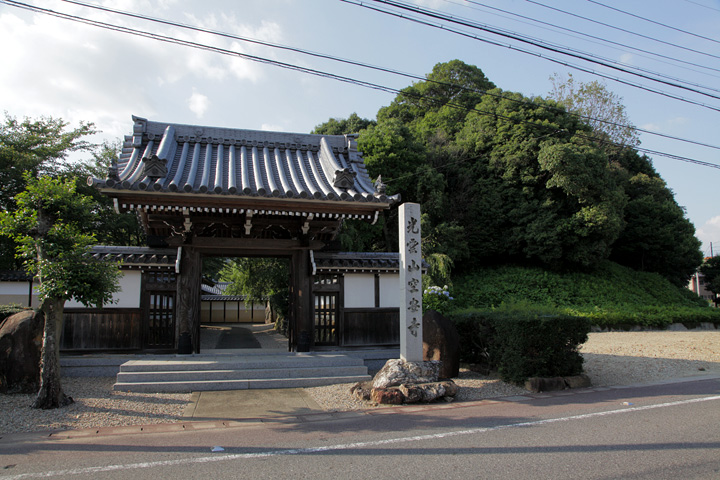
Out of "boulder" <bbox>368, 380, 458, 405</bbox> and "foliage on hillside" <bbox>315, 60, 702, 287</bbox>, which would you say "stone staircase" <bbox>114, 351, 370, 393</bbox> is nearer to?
"boulder" <bbox>368, 380, 458, 405</bbox>

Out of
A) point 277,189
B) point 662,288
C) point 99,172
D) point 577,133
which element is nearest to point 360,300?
point 277,189

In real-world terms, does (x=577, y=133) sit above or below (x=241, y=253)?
above

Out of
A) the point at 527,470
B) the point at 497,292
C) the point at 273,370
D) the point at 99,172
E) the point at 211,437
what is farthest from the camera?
the point at 497,292

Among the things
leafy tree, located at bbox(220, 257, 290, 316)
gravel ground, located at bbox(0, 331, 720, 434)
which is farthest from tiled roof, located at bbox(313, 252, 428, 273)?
leafy tree, located at bbox(220, 257, 290, 316)

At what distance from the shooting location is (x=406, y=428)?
6.12 metres

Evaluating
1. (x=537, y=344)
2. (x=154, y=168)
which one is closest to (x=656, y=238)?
(x=537, y=344)

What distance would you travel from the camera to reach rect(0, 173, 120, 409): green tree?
7.05m

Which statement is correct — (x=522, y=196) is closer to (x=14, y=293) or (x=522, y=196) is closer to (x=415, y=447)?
(x=415, y=447)

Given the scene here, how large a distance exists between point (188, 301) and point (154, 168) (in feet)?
10.7

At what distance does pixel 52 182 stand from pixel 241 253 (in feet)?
15.2

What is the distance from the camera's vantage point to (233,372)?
909cm

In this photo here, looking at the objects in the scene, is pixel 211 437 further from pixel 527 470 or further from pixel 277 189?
pixel 277 189

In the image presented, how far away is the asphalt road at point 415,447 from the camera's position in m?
4.53

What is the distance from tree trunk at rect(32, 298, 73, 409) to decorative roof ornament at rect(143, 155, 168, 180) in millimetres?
2998
